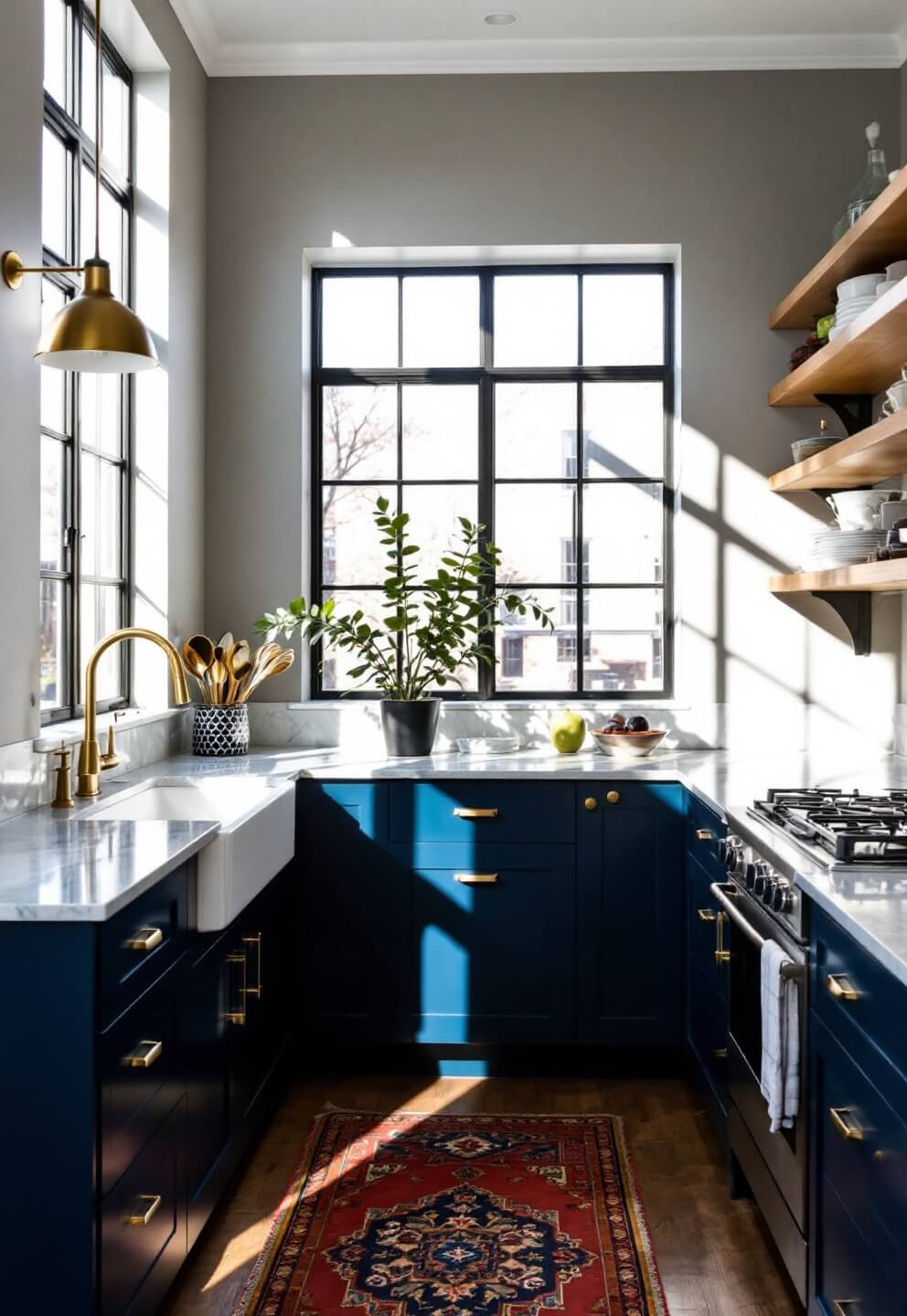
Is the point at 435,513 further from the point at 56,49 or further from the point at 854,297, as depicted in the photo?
the point at 56,49

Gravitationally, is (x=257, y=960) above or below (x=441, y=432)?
below

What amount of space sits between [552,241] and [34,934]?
3005mm

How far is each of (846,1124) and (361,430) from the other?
2.98 m

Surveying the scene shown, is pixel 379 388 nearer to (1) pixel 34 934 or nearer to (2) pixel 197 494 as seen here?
(2) pixel 197 494

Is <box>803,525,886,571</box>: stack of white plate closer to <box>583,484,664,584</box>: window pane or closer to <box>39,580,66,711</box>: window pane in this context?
<box>583,484,664,584</box>: window pane

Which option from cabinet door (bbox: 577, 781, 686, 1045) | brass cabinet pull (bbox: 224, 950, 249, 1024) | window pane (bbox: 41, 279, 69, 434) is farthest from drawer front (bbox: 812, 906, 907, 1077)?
window pane (bbox: 41, 279, 69, 434)

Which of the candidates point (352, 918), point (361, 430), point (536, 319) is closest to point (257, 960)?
point (352, 918)

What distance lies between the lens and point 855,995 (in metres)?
1.75

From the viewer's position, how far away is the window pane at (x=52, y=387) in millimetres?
2902

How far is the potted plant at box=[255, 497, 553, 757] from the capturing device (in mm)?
3705

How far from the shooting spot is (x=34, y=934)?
1762 millimetres

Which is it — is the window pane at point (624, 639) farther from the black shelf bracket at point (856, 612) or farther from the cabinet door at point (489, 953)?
the cabinet door at point (489, 953)

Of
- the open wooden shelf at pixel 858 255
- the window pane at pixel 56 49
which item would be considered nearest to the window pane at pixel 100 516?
the window pane at pixel 56 49

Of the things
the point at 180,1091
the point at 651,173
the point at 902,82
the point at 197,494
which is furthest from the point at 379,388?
the point at 180,1091
